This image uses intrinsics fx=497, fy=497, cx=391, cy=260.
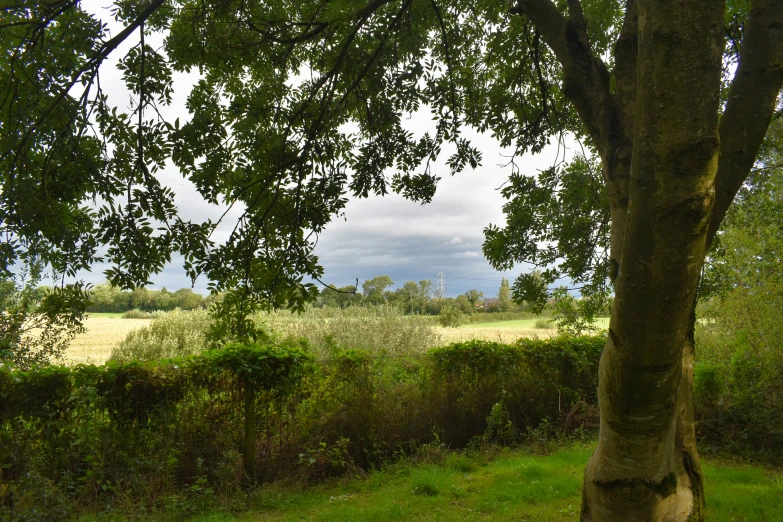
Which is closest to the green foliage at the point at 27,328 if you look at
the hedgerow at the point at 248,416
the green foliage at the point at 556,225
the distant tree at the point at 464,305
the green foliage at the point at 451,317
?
the hedgerow at the point at 248,416

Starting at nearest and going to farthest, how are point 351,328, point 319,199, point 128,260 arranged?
point 128,260 < point 319,199 < point 351,328

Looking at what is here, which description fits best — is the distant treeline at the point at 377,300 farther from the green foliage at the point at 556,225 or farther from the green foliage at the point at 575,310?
the green foliage at the point at 556,225

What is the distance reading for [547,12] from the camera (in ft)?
11.8

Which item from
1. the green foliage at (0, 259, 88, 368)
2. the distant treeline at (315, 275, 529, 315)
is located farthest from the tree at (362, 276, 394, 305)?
the green foliage at (0, 259, 88, 368)

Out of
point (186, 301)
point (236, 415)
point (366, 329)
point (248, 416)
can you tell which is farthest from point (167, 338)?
point (248, 416)

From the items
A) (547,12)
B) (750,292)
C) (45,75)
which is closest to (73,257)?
(45,75)

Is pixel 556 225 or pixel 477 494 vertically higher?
pixel 556 225

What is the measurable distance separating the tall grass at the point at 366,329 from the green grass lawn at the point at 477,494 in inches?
300

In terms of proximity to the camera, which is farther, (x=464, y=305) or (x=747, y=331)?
(x=464, y=305)

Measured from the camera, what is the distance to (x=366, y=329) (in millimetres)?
15289

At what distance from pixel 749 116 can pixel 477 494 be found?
4.49 meters

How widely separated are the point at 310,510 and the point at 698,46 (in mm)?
5296

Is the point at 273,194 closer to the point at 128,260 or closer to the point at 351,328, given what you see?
the point at 128,260

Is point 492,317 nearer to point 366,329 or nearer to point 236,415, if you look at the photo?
point 366,329
